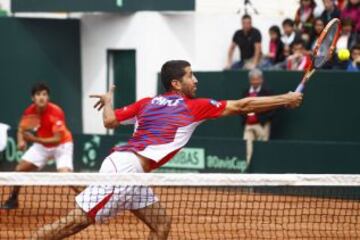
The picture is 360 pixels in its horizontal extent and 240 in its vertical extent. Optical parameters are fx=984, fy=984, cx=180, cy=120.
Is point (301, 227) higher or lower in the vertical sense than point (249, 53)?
lower

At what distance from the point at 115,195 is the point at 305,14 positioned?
1065cm

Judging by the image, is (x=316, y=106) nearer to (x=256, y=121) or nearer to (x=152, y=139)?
(x=256, y=121)

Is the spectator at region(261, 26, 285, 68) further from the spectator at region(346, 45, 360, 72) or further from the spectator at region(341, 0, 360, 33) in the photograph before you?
the spectator at region(346, 45, 360, 72)

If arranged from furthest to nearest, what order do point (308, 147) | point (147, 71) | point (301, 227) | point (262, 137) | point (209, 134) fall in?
point (147, 71), point (209, 134), point (262, 137), point (308, 147), point (301, 227)

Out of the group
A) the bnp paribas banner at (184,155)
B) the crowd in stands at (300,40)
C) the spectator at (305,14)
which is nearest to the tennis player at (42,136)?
the bnp paribas banner at (184,155)

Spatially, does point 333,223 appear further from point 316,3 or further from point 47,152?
point 316,3

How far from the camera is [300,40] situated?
1658 cm

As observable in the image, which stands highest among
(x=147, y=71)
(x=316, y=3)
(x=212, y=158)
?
(x=316, y=3)

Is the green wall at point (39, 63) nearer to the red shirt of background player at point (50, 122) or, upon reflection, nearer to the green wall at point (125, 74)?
the green wall at point (125, 74)

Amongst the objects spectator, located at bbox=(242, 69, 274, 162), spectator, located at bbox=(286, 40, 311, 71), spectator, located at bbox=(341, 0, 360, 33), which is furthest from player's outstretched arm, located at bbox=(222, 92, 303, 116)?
spectator, located at bbox=(341, 0, 360, 33)

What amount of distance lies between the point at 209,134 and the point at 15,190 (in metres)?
4.90

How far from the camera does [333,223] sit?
11531 millimetres

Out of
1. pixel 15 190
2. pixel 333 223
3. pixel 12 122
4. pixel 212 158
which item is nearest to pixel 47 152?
pixel 15 190

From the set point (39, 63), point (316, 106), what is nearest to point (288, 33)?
point (316, 106)
